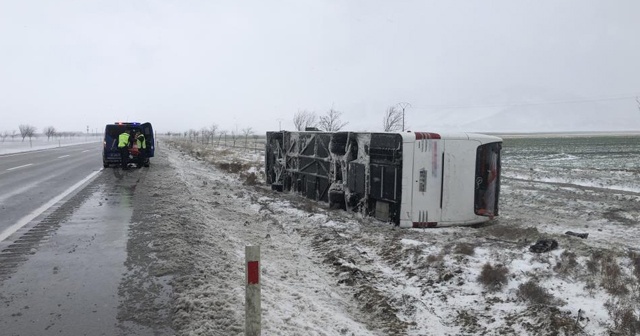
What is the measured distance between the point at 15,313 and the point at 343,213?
7.33 meters

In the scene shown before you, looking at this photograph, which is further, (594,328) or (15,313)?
(594,328)

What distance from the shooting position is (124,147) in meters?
19.3

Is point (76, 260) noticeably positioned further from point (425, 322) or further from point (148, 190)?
point (148, 190)

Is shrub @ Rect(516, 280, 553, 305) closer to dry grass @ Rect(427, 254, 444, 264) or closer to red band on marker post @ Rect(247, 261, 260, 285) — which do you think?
dry grass @ Rect(427, 254, 444, 264)

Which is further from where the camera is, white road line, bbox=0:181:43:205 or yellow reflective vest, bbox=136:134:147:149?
yellow reflective vest, bbox=136:134:147:149

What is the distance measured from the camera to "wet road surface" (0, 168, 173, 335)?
13.0ft

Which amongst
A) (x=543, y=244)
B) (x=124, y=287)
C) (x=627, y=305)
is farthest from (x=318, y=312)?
(x=543, y=244)

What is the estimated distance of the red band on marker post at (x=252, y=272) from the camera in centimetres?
362

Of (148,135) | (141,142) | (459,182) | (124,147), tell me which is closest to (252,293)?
(459,182)

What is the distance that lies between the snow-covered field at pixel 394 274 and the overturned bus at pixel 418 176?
0.36 m

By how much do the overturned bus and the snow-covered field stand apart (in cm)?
36

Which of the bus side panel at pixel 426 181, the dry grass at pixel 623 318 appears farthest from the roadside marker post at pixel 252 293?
the bus side panel at pixel 426 181

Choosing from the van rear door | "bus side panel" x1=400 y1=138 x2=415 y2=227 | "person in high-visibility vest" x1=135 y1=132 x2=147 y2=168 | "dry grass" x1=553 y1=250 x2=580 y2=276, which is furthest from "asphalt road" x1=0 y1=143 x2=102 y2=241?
"dry grass" x1=553 y1=250 x2=580 y2=276

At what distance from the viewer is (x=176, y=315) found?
418 cm
